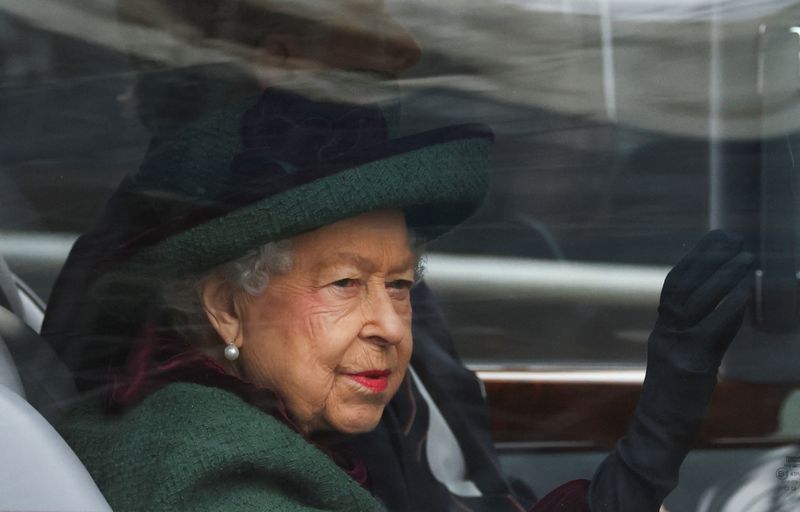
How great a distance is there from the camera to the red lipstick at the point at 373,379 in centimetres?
170

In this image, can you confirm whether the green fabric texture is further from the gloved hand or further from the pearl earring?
the gloved hand

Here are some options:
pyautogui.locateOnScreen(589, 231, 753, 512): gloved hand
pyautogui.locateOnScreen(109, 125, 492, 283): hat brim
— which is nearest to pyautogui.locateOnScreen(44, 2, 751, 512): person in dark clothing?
pyautogui.locateOnScreen(589, 231, 753, 512): gloved hand

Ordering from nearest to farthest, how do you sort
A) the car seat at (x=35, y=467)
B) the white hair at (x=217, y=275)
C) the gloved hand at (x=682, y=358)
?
the car seat at (x=35, y=467) < the gloved hand at (x=682, y=358) < the white hair at (x=217, y=275)

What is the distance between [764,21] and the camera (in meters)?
1.48

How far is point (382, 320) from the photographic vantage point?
1688mm

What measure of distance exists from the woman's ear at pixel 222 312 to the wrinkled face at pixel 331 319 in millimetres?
11

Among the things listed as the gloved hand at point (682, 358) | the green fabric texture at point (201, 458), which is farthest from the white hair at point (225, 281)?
the gloved hand at point (682, 358)

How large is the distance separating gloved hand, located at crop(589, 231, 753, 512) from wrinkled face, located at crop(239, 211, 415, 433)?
14.0 inches

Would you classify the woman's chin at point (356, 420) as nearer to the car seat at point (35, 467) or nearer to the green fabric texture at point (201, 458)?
the green fabric texture at point (201, 458)

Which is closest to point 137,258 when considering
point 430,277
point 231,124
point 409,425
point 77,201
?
point 77,201

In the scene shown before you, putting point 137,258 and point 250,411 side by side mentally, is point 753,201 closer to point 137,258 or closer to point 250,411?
point 250,411

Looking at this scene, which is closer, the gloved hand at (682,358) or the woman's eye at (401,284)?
the gloved hand at (682,358)

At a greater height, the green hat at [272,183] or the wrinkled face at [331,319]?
the green hat at [272,183]

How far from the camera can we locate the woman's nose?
66.0 inches
